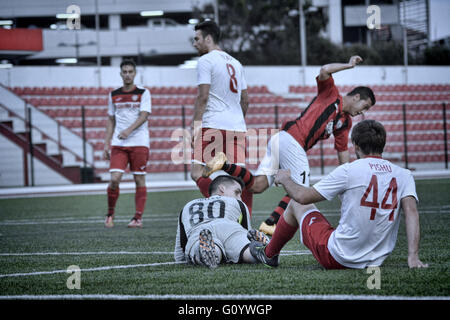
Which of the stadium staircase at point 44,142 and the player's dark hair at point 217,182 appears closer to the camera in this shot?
the player's dark hair at point 217,182

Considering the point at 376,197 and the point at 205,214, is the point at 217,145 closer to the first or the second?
the point at 205,214

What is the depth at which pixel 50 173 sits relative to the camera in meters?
18.9

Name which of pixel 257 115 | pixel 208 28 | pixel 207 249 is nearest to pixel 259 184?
pixel 208 28

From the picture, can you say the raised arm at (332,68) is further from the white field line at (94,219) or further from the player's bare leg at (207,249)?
the white field line at (94,219)

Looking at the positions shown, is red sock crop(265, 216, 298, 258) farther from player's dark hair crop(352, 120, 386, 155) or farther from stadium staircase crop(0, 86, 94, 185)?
stadium staircase crop(0, 86, 94, 185)

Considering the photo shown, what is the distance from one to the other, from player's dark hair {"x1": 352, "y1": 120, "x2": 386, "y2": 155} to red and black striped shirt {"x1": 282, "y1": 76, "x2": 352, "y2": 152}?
7.16 feet

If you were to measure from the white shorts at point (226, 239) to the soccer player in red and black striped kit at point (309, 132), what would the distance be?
1.30 m

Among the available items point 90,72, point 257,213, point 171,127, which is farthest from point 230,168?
point 90,72

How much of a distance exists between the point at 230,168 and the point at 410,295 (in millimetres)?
2745

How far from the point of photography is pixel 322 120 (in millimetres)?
5871

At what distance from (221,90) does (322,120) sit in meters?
1.02

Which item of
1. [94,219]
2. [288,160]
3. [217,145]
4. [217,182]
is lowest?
[94,219]

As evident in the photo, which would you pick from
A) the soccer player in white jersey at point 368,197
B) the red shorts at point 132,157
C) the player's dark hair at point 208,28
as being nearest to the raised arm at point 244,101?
the player's dark hair at point 208,28

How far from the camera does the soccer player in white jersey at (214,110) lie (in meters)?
5.83
